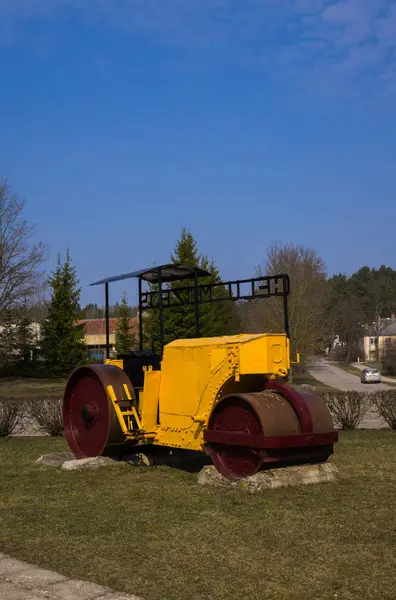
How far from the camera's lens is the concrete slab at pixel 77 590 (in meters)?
4.55

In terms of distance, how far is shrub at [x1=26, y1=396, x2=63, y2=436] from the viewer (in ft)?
52.3

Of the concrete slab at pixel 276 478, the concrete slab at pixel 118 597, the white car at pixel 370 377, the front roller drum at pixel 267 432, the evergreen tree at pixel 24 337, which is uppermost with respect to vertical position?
the evergreen tree at pixel 24 337

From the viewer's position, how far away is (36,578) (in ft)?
16.3

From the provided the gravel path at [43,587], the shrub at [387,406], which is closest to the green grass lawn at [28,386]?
the shrub at [387,406]

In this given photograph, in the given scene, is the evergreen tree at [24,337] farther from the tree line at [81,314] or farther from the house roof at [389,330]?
the house roof at [389,330]

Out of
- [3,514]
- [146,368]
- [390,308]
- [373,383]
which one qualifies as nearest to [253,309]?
[373,383]

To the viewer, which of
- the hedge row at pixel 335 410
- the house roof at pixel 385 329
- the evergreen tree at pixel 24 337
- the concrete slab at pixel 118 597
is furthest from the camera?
the house roof at pixel 385 329

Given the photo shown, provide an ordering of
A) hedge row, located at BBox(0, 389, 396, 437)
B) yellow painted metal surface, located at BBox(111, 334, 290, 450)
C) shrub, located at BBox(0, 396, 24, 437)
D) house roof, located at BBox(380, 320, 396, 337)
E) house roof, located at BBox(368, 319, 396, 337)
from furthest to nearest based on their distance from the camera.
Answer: house roof, located at BBox(380, 320, 396, 337), house roof, located at BBox(368, 319, 396, 337), shrub, located at BBox(0, 396, 24, 437), hedge row, located at BBox(0, 389, 396, 437), yellow painted metal surface, located at BBox(111, 334, 290, 450)

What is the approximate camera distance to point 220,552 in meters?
5.52

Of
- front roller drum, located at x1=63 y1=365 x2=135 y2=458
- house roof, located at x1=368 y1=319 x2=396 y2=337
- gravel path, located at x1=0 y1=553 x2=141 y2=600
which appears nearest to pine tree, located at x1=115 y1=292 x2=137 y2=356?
front roller drum, located at x1=63 y1=365 x2=135 y2=458

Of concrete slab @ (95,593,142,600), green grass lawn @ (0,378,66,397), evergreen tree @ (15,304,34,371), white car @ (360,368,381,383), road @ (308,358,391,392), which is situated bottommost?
road @ (308,358,391,392)

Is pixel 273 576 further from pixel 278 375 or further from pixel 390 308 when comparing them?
pixel 390 308

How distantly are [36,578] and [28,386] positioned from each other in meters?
35.8

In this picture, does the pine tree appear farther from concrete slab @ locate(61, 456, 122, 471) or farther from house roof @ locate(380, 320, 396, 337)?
house roof @ locate(380, 320, 396, 337)
